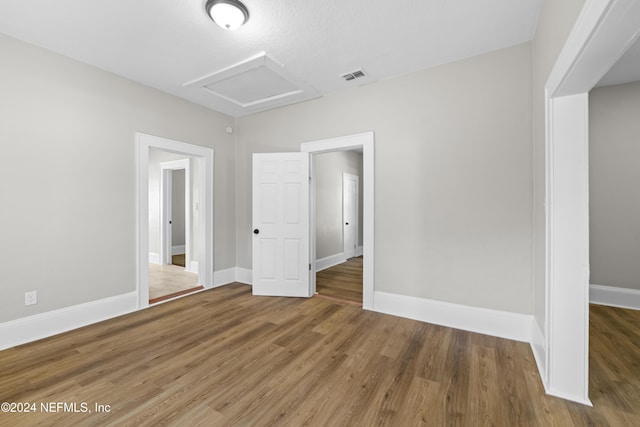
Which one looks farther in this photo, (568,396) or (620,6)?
(568,396)

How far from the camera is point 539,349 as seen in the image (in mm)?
2123

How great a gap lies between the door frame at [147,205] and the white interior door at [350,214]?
3.12 meters

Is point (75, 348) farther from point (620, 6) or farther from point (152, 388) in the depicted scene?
point (620, 6)

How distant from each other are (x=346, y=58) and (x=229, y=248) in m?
3.31

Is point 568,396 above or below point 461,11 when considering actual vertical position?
below

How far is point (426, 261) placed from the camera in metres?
2.97

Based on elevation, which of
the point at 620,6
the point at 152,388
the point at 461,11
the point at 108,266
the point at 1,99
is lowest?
the point at 152,388

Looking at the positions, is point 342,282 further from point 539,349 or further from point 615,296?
point 615,296

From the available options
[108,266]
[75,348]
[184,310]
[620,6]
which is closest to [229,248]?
[184,310]

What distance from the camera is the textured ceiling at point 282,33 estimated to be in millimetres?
2100

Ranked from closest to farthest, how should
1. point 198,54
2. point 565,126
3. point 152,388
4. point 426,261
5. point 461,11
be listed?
point 565,126 → point 152,388 → point 461,11 → point 198,54 → point 426,261

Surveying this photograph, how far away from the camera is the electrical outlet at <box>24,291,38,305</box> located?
8.21ft

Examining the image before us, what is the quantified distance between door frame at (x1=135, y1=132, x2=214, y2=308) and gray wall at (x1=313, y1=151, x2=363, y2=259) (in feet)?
6.38

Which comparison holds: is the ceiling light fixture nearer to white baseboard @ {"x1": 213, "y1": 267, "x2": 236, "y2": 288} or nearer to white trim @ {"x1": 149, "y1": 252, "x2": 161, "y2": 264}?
white baseboard @ {"x1": 213, "y1": 267, "x2": 236, "y2": 288}
